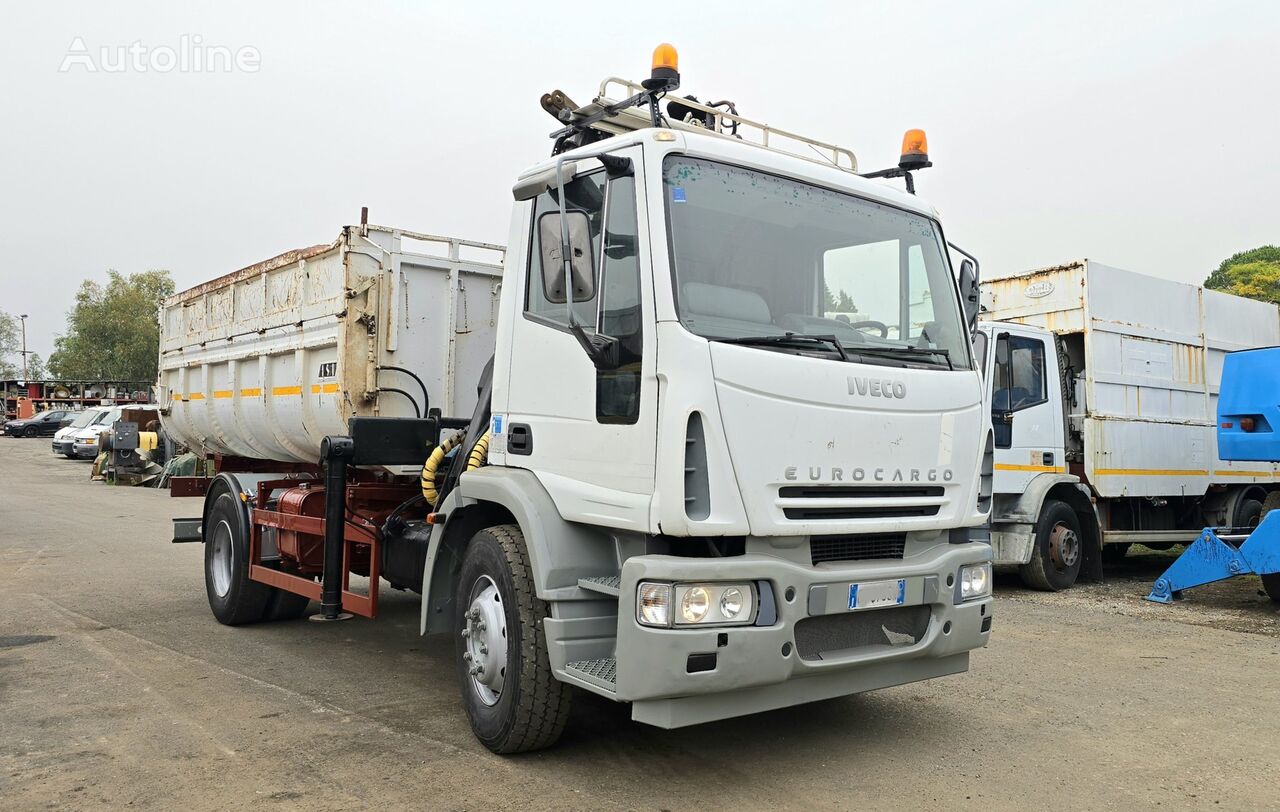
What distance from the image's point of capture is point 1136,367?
10.2m

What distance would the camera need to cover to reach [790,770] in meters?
4.27

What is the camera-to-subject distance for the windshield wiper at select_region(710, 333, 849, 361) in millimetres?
3838

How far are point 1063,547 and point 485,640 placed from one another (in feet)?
22.7

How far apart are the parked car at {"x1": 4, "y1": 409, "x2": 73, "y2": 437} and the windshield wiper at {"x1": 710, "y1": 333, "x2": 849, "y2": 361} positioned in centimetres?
4477

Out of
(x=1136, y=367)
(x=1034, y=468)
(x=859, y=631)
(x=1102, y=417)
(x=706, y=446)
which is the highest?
(x=1136, y=367)

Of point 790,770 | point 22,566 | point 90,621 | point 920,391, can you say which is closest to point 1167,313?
point 920,391

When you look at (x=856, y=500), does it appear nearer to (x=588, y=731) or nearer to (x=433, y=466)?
(x=588, y=731)

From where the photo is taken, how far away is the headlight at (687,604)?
3631 millimetres

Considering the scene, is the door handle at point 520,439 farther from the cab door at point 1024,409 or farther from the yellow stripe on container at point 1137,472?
the yellow stripe on container at point 1137,472

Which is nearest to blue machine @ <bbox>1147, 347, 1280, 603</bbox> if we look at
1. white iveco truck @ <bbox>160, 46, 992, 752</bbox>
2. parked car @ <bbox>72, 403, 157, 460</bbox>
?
white iveco truck @ <bbox>160, 46, 992, 752</bbox>

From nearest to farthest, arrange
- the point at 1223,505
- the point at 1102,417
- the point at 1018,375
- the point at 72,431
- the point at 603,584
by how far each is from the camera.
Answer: the point at 603,584, the point at 1018,375, the point at 1102,417, the point at 1223,505, the point at 72,431

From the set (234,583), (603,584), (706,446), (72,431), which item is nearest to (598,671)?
(603,584)

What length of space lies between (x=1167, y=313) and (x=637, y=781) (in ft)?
29.5

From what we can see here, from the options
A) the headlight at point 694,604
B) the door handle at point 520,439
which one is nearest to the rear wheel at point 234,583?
the door handle at point 520,439
